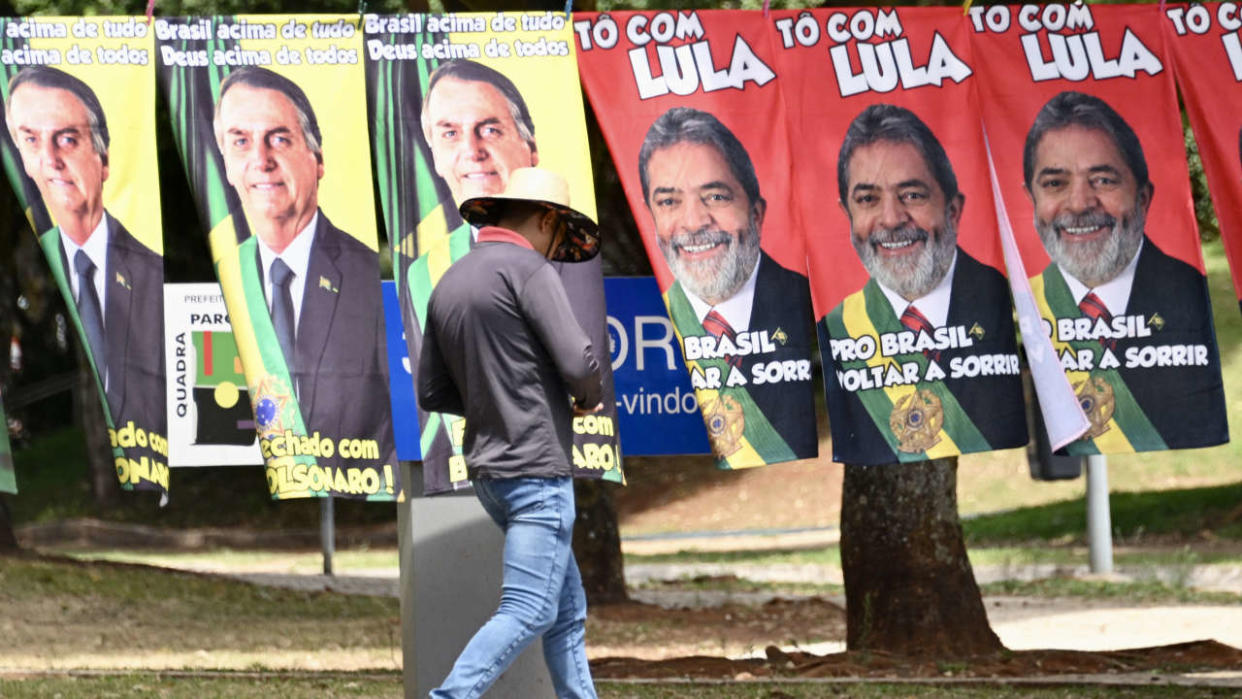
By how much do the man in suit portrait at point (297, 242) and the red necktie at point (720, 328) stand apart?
1548mm

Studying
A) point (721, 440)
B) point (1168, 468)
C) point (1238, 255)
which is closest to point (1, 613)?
point (721, 440)

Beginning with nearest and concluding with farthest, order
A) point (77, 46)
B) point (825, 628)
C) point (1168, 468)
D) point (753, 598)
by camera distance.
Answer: point (77, 46)
point (825, 628)
point (753, 598)
point (1168, 468)

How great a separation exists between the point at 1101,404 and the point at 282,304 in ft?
12.9

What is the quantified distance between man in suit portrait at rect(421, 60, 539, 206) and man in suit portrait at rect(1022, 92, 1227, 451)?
2.49 meters

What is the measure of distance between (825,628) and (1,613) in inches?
260

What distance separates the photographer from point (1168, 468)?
24.5 m

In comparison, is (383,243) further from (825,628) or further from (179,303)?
(179,303)

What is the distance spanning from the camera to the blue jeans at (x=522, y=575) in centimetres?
505

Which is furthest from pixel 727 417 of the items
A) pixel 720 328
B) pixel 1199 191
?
pixel 1199 191

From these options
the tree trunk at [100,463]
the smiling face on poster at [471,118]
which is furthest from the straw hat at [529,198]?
the tree trunk at [100,463]

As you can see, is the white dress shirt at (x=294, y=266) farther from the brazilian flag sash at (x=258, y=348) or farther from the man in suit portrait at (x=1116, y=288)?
the man in suit portrait at (x=1116, y=288)

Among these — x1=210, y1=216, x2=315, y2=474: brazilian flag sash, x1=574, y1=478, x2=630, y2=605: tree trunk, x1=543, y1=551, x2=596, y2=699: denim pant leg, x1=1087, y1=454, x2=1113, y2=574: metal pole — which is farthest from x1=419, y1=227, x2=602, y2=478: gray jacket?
x1=1087, y1=454, x2=1113, y2=574: metal pole

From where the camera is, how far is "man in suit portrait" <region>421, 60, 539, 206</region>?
7.46 metres

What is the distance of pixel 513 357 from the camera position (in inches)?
202
